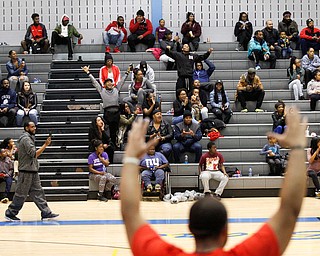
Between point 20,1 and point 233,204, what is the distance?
1111 centimetres

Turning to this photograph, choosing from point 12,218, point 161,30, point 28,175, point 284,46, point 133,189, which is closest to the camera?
point 133,189

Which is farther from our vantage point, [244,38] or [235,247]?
[244,38]

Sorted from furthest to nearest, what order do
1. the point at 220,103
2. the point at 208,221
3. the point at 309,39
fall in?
the point at 309,39, the point at 220,103, the point at 208,221

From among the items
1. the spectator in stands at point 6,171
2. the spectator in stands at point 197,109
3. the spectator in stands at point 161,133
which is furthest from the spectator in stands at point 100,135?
the spectator in stands at point 197,109

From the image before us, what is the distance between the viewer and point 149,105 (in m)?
15.4

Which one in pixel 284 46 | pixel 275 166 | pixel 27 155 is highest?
pixel 284 46

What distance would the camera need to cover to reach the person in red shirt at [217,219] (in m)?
2.07

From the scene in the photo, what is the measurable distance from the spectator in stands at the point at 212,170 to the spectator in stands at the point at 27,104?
14.8 ft

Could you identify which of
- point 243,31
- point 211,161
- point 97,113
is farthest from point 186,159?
point 243,31

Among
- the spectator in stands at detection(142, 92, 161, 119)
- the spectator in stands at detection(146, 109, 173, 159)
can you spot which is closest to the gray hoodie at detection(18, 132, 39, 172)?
the spectator in stands at detection(146, 109, 173, 159)

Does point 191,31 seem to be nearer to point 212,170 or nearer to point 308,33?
point 308,33

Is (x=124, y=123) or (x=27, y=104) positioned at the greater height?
(x=27, y=104)

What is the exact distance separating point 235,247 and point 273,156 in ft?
41.8

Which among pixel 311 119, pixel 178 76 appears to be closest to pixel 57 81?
pixel 178 76
